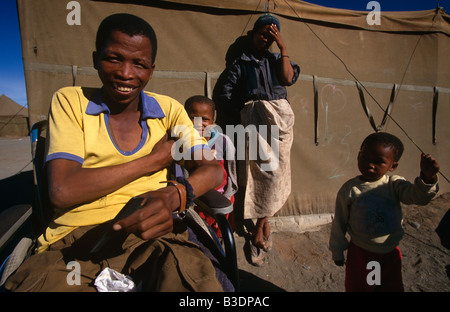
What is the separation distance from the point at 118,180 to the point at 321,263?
2289 mm

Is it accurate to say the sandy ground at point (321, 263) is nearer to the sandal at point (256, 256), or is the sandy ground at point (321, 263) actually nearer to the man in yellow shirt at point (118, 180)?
the sandal at point (256, 256)

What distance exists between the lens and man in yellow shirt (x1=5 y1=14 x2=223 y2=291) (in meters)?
0.94

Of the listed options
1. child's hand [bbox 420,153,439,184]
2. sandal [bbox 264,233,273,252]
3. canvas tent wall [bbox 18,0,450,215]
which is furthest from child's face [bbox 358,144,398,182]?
canvas tent wall [bbox 18,0,450,215]

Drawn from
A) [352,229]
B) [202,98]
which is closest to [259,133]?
[202,98]

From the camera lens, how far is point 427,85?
365 cm

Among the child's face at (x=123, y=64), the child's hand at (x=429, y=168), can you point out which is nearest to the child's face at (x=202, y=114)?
the child's face at (x=123, y=64)

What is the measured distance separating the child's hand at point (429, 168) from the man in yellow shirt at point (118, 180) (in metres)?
1.09

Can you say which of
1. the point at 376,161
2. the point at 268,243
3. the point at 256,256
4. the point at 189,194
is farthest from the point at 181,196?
the point at 268,243

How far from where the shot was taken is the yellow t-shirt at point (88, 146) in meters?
1.10

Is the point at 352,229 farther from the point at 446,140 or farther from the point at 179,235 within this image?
the point at 446,140

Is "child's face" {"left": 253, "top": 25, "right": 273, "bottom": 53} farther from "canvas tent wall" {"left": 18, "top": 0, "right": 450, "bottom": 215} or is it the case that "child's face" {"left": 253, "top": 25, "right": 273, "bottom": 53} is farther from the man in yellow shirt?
the man in yellow shirt

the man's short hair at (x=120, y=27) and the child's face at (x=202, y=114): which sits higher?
the man's short hair at (x=120, y=27)

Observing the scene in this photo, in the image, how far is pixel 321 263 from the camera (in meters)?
2.57

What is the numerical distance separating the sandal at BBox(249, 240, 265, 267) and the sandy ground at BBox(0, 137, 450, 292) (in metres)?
0.05
